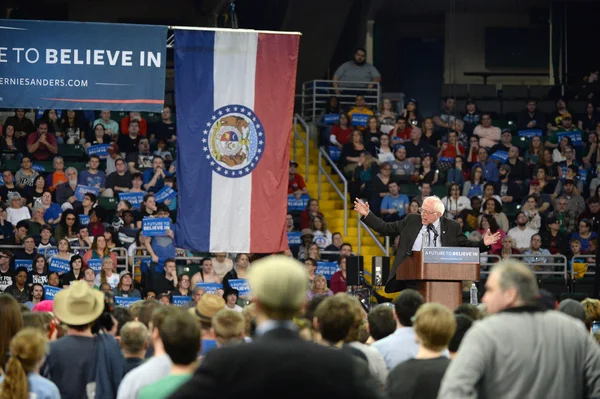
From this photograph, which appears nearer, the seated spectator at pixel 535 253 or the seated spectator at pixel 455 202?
the seated spectator at pixel 535 253

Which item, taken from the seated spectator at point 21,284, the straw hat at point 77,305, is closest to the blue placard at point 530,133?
the seated spectator at point 21,284

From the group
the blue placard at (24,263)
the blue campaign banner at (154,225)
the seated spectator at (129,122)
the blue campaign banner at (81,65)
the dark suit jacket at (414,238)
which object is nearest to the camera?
the dark suit jacket at (414,238)

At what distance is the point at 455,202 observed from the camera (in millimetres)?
18422

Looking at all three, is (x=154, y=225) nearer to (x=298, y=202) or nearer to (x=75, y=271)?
(x=75, y=271)

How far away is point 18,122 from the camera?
18844 millimetres

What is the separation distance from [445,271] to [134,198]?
8515 mm

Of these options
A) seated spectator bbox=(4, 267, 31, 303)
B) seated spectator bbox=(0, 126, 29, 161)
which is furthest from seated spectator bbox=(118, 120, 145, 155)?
seated spectator bbox=(4, 267, 31, 303)

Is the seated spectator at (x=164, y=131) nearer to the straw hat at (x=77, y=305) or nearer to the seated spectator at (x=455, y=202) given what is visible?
the seated spectator at (x=455, y=202)

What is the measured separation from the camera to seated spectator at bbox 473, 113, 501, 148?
20922mm

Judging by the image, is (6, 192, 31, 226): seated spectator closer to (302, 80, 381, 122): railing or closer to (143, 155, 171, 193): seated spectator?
(143, 155, 171, 193): seated spectator

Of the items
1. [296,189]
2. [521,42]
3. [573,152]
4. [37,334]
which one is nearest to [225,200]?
[37,334]

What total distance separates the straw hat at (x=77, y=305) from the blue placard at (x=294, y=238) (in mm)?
11050

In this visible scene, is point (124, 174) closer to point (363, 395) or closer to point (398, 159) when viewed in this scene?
point (398, 159)

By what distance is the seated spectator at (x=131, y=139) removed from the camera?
1886 centimetres
